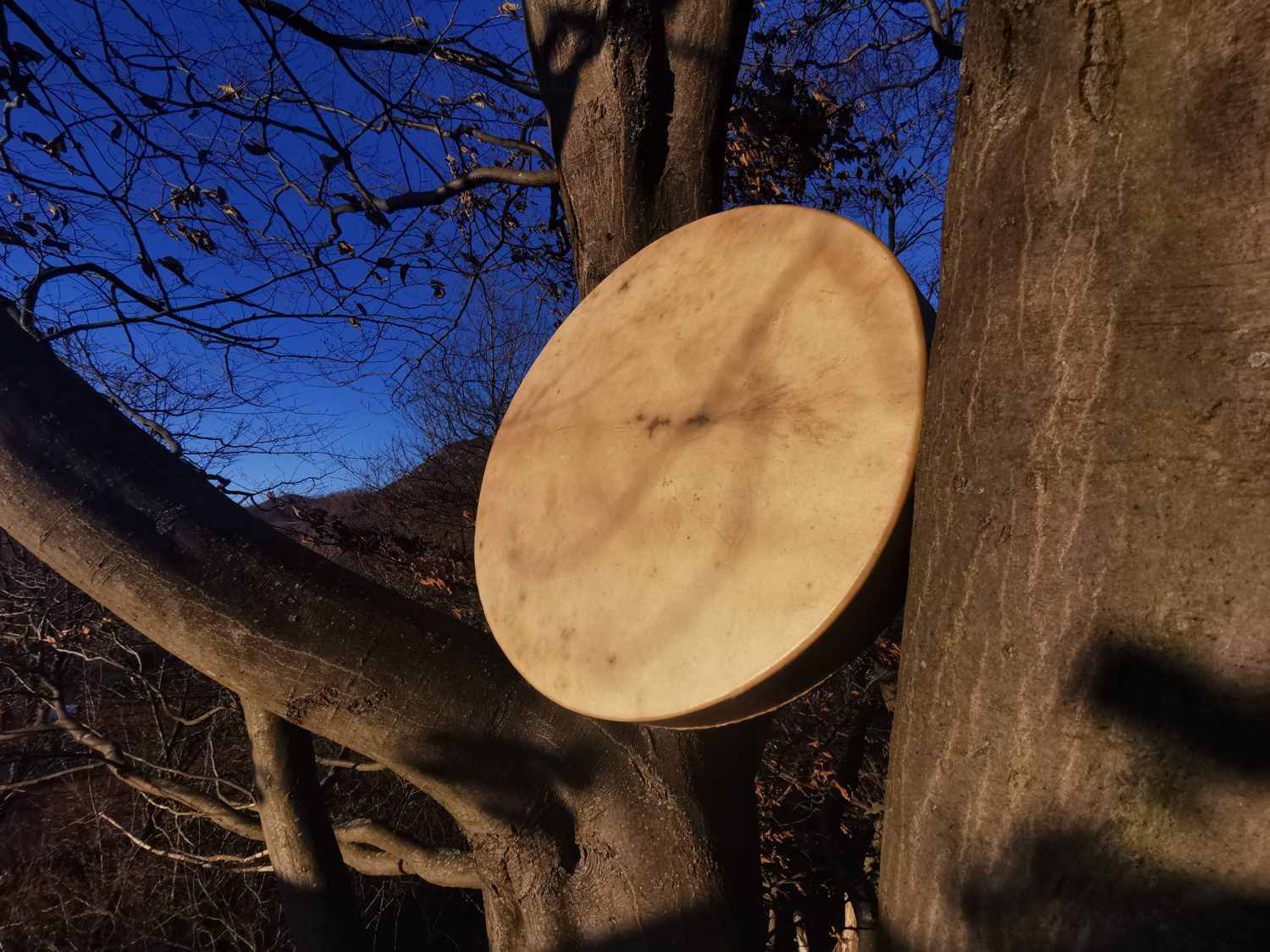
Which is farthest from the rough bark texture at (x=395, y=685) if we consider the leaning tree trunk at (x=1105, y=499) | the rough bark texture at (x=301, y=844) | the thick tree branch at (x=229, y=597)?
the rough bark texture at (x=301, y=844)

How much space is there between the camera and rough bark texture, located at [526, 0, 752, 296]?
148cm

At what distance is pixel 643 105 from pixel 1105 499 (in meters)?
1.35

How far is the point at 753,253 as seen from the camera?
41.9 inches

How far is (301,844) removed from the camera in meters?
1.78

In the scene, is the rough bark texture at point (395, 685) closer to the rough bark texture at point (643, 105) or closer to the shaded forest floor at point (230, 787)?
the rough bark texture at point (643, 105)

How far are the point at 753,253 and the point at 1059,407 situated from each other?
63 cm

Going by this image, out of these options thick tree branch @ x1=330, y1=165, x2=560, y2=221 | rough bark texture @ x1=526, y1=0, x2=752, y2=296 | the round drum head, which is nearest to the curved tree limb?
thick tree branch @ x1=330, y1=165, x2=560, y2=221

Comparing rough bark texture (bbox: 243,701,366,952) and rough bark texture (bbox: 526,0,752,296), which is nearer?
rough bark texture (bbox: 526,0,752,296)

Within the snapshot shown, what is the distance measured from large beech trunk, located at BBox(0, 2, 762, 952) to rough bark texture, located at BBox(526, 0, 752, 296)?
97 centimetres

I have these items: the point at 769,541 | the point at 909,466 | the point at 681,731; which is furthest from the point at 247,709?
the point at 909,466

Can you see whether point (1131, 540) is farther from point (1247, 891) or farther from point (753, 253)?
point (753, 253)

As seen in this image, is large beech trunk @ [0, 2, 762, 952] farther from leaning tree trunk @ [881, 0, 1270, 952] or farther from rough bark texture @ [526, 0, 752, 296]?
rough bark texture @ [526, 0, 752, 296]

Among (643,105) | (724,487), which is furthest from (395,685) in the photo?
(643,105)

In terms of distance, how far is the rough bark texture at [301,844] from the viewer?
1739 millimetres
